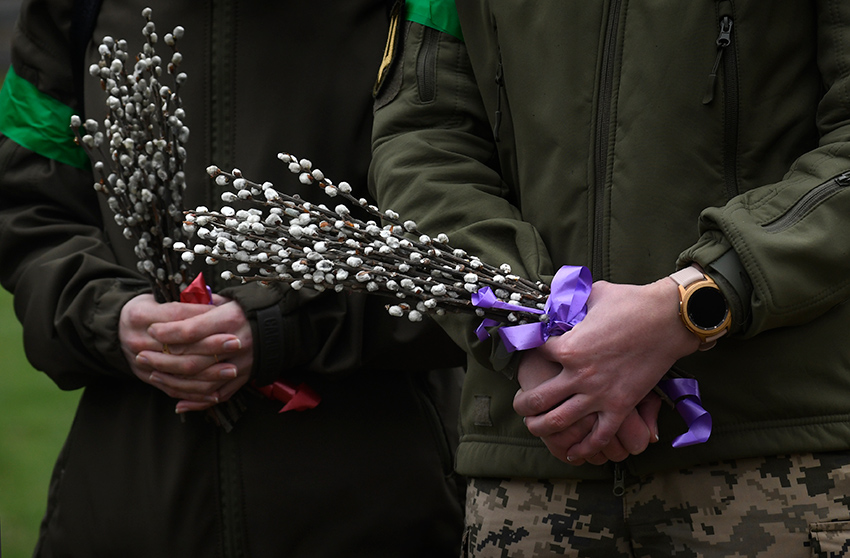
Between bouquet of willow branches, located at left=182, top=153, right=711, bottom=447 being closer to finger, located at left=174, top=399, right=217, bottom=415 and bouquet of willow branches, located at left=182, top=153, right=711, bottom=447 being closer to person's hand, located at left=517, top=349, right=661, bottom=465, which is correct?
person's hand, located at left=517, top=349, right=661, bottom=465

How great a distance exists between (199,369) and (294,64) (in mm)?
810

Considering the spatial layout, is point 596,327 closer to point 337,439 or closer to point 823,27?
point 823,27

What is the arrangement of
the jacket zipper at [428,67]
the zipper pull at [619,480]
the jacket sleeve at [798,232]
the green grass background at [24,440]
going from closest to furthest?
the jacket sleeve at [798,232]
the zipper pull at [619,480]
the jacket zipper at [428,67]
the green grass background at [24,440]

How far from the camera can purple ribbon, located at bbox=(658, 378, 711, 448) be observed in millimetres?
1713

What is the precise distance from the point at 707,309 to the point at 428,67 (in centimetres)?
86

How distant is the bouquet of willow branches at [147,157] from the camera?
2.41 m

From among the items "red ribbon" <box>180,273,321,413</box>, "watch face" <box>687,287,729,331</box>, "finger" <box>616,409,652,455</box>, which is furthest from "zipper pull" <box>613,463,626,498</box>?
"red ribbon" <box>180,273,321,413</box>

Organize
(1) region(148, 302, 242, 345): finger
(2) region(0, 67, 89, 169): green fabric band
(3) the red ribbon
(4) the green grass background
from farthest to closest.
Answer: (4) the green grass background → (2) region(0, 67, 89, 169): green fabric band → (3) the red ribbon → (1) region(148, 302, 242, 345): finger

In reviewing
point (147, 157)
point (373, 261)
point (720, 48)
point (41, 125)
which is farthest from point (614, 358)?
point (41, 125)

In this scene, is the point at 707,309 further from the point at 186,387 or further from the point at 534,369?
the point at 186,387

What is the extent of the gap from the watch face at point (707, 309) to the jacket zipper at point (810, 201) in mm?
137

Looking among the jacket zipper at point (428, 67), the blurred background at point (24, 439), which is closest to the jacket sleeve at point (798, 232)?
the jacket zipper at point (428, 67)

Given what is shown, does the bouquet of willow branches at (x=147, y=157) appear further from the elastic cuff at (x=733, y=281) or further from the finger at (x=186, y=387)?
the elastic cuff at (x=733, y=281)

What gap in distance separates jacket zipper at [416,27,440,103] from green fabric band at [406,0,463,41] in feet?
0.06
